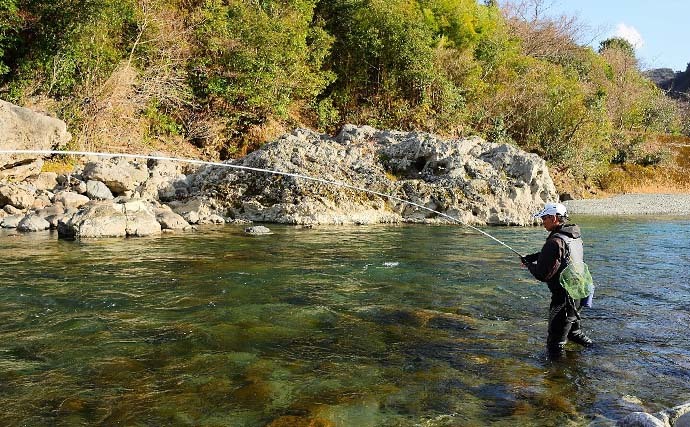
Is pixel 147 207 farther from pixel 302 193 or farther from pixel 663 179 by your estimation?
pixel 663 179

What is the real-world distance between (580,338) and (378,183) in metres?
12.9

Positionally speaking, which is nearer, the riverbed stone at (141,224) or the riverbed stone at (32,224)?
the riverbed stone at (141,224)

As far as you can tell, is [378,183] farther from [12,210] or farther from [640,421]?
[640,421]

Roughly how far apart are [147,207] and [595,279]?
11.2 metres

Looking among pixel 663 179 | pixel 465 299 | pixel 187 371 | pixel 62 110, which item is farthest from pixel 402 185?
pixel 663 179

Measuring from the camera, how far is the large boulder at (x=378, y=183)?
1731 cm

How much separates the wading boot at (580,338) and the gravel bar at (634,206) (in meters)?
21.8

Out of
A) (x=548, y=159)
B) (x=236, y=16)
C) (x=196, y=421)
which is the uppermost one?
(x=236, y=16)

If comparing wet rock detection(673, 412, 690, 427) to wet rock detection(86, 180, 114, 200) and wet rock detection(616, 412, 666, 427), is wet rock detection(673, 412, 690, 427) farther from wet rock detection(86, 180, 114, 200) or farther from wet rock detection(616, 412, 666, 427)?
wet rock detection(86, 180, 114, 200)

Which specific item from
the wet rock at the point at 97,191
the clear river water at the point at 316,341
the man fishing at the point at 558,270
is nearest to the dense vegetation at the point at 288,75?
the wet rock at the point at 97,191

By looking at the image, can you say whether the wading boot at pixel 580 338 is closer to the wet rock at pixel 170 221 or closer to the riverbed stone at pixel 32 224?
the wet rock at pixel 170 221

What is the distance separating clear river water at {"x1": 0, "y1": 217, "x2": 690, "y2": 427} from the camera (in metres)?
4.44

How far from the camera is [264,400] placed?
4.56m

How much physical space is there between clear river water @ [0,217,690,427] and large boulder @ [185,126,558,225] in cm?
578
